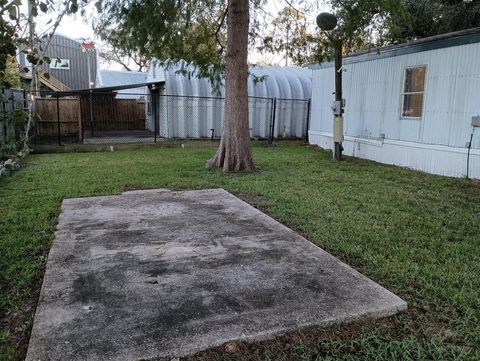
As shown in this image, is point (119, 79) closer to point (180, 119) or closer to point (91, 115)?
point (91, 115)

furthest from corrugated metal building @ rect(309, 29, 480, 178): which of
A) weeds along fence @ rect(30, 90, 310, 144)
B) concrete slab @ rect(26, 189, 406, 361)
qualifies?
concrete slab @ rect(26, 189, 406, 361)

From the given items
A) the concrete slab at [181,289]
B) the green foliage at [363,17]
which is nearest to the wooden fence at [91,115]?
the green foliage at [363,17]

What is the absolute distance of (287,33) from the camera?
35.6 feet

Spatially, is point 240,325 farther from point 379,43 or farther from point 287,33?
point 379,43

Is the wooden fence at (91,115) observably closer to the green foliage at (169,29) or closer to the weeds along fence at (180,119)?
the weeds along fence at (180,119)

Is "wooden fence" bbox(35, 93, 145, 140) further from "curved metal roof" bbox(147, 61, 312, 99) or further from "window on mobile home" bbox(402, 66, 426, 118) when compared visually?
"window on mobile home" bbox(402, 66, 426, 118)

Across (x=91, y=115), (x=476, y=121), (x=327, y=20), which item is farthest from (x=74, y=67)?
(x=476, y=121)

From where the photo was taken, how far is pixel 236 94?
29.1 feet

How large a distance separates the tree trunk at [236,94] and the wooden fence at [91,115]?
899 centimetres

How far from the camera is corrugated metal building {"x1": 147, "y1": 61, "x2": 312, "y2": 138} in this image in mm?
15070

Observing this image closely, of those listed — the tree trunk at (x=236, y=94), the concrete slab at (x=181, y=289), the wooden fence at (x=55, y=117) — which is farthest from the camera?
the wooden fence at (x=55, y=117)

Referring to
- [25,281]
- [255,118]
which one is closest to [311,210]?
[25,281]

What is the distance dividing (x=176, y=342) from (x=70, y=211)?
11.8ft

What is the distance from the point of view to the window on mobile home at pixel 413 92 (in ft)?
30.4
